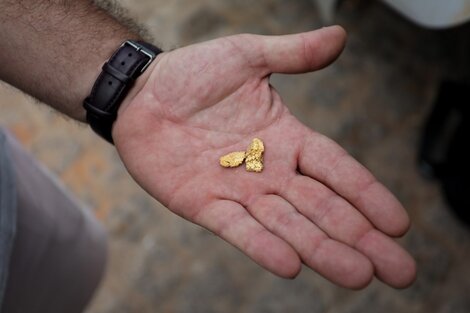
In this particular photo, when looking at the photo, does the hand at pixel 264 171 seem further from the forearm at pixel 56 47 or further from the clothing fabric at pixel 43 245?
the clothing fabric at pixel 43 245

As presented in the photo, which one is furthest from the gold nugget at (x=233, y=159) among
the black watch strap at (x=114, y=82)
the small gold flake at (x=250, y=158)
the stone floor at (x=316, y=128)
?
the stone floor at (x=316, y=128)

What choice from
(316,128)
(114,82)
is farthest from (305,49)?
(316,128)

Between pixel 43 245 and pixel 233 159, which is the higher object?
pixel 233 159

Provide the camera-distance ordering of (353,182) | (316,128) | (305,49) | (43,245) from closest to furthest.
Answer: (353,182), (305,49), (43,245), (316,128)

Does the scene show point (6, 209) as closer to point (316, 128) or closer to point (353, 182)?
point (353, 182)

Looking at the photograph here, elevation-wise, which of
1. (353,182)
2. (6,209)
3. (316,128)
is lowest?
(316,128)

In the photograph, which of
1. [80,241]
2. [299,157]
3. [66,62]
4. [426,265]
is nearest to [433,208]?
[426,265]

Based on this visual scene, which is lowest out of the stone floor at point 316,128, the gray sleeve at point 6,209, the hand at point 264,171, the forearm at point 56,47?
the stone floor at point 316,128
